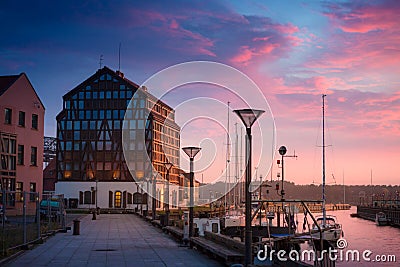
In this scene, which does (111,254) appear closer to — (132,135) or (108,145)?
(108,145)

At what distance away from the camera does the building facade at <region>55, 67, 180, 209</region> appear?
10225cm

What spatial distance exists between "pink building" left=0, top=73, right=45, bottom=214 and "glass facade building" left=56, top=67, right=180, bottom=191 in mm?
38399

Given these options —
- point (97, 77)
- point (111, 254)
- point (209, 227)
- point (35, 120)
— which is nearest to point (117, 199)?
point (97, 77)

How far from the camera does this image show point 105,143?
340 feet

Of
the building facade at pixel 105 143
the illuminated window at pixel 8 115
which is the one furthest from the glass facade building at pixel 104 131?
the illuminated window at pixel 8 115

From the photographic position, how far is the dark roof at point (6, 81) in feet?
188

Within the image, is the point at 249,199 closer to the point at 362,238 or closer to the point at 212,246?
the point at 212,246

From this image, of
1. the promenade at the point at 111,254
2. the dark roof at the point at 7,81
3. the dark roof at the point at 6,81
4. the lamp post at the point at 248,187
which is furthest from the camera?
the dark roof at the point at 7,81

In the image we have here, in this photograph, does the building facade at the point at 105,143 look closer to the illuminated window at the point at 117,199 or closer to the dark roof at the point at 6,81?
the illuminated window at the point at 117,199

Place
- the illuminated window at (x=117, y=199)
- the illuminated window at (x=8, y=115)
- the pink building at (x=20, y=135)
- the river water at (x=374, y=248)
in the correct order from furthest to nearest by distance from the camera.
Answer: the illuminated window at (x=117, y=199) → the illuminated window at (x=8, y=115) → the pink building at (x=20, y=135) → the river water at (x=374, y=248)

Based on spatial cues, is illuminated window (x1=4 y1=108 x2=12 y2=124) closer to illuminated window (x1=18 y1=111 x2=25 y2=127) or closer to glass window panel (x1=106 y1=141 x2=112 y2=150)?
illuminated window (x1=18 y1=111 x2=25 y2=127)

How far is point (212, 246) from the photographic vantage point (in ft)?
63.8

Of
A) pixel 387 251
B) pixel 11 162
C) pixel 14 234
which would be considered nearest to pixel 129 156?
pixel 11 162

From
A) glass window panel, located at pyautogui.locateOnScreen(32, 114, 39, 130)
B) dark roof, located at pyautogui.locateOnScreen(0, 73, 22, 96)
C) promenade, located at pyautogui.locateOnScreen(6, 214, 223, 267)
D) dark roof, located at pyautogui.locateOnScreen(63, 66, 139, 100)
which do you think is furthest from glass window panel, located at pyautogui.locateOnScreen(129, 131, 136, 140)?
promenade, located at pyautogui.locateOnScreen(6, 214, 223, 267)
